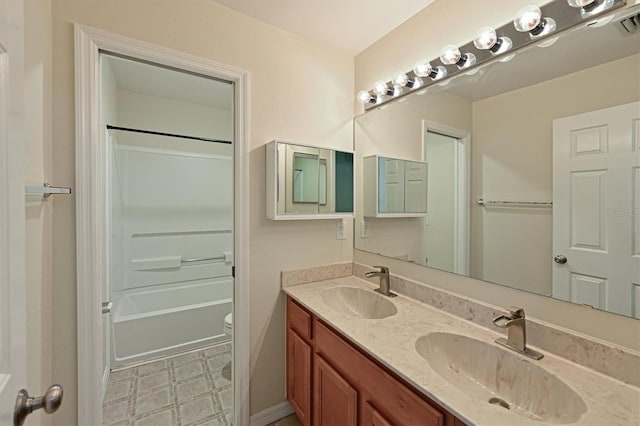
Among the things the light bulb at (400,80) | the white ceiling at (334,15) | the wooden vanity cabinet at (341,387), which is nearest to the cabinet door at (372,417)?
the wooden vanity cabinet at (341,387)

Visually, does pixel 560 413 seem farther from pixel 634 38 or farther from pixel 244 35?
pixel 244 35

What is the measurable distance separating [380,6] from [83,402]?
2.53 meters

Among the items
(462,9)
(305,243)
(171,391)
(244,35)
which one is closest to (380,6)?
(462,9)

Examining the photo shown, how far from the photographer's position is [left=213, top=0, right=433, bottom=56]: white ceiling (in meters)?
1.55

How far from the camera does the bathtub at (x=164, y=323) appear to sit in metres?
2.33

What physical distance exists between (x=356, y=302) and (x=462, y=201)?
0.89 metres

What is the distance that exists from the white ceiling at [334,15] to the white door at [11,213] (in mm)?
1254

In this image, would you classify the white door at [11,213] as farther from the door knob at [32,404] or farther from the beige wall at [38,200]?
the beige wall at [38,200]

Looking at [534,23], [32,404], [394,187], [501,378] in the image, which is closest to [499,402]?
[501,378]

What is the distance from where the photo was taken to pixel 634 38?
0.91m

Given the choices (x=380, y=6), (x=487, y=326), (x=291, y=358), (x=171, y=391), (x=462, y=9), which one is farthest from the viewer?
(x=171, y=391)

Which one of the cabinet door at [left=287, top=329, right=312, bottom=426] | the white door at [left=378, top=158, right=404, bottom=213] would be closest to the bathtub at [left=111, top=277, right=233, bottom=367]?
the cabinet door at [left=287, top=329, right=312, bottom=426]

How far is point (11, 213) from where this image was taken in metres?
0.57

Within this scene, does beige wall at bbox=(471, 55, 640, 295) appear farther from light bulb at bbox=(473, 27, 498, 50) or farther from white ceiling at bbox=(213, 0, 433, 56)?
white ceiling at bbox=(213, 0, 433, 56)
